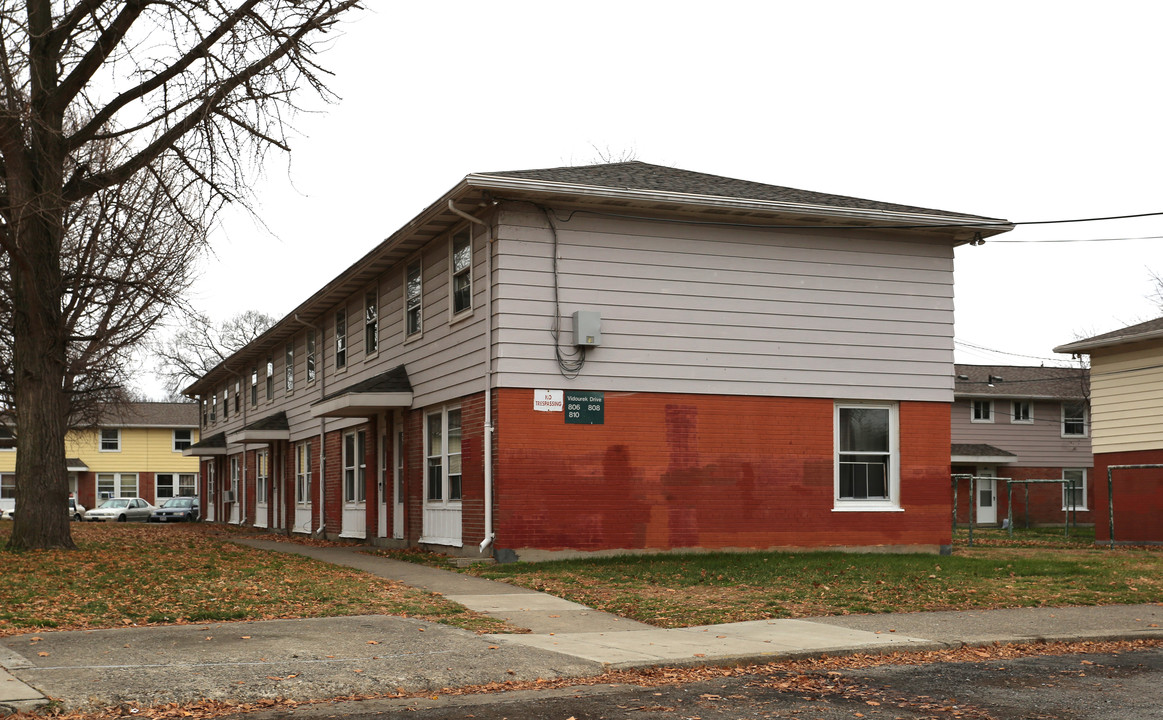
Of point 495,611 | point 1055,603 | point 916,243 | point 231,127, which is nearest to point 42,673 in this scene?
point 495,611

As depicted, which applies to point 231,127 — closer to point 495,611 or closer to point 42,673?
point 495,611

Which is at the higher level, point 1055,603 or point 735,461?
point 735,461

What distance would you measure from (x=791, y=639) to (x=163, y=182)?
1296 centimetres

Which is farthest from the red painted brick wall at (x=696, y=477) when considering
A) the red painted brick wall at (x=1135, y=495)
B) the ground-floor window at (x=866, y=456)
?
the red painted brick wall at (x=1135, y=495)

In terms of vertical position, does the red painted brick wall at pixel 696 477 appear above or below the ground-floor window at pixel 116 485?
above

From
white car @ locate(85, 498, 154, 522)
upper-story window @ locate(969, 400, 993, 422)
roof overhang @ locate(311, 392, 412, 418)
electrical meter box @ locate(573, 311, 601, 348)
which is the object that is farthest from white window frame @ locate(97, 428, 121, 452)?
electrical meter box @ locate(573, 311, 601, 348)

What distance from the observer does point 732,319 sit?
1878 centimetres

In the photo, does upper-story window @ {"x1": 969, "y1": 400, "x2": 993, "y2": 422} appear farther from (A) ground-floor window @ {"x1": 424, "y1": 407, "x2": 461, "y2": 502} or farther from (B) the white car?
(B) the white car

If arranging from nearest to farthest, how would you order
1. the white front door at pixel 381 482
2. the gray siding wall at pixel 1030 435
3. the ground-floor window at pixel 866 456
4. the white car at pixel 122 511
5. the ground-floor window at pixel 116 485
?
the ground-floor window at pixel 866 456
the white front door at pixel 381 482
the gray siding wall at pixel 1030 435
the white car at pixel 122 511
the ground-floor window at pixel 116 485

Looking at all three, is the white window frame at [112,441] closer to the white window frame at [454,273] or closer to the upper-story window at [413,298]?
the upper-story window at [413,298]

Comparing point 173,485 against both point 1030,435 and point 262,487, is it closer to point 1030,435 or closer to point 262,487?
point 262,487

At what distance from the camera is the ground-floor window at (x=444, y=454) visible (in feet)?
62.8

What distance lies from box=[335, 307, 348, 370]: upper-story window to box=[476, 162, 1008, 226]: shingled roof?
849 centimetres

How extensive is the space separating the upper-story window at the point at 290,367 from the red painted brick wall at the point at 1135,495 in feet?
68.4
